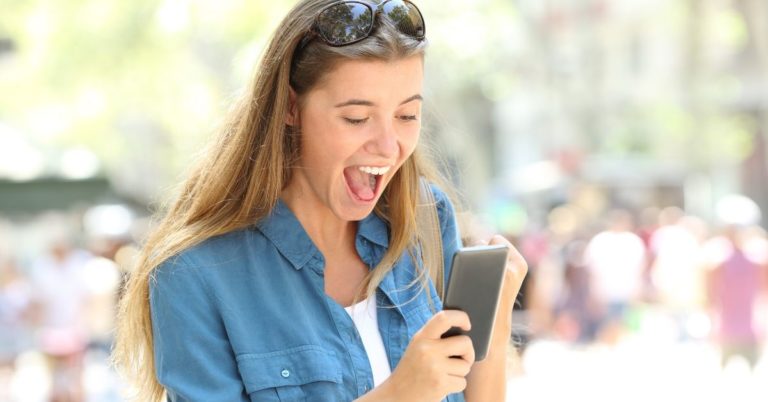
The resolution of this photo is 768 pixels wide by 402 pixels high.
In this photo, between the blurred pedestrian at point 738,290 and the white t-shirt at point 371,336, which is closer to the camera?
the white t-shirt at point 371,336

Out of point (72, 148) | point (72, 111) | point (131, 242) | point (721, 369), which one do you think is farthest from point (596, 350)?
point (72, 148)

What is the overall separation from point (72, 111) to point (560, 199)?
10330 millimetres

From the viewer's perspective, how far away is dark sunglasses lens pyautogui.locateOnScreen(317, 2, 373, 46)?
2.24m

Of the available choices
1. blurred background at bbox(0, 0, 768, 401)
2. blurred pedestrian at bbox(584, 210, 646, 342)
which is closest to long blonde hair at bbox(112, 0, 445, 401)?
blurred background at bbox(0, 0, 768, 401)

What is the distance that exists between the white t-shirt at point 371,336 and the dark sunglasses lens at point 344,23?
1.55 ft

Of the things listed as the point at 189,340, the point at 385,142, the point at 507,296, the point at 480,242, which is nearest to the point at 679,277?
the point at 480,242

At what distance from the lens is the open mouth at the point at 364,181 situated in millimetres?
2277

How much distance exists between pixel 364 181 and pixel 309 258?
170 millimetres

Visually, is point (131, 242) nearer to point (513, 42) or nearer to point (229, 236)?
point (229, 236)

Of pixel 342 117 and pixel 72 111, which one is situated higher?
pixel 342 117

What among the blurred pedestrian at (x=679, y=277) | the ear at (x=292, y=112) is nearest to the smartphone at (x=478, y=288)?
the ear at (x=292, y=112)

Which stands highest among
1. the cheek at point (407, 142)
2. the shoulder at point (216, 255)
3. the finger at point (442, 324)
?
the cheek at point (407, 142)

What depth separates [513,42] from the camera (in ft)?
72.9

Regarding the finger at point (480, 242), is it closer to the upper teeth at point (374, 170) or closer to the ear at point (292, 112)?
the upper teeth at point (374, 170)
